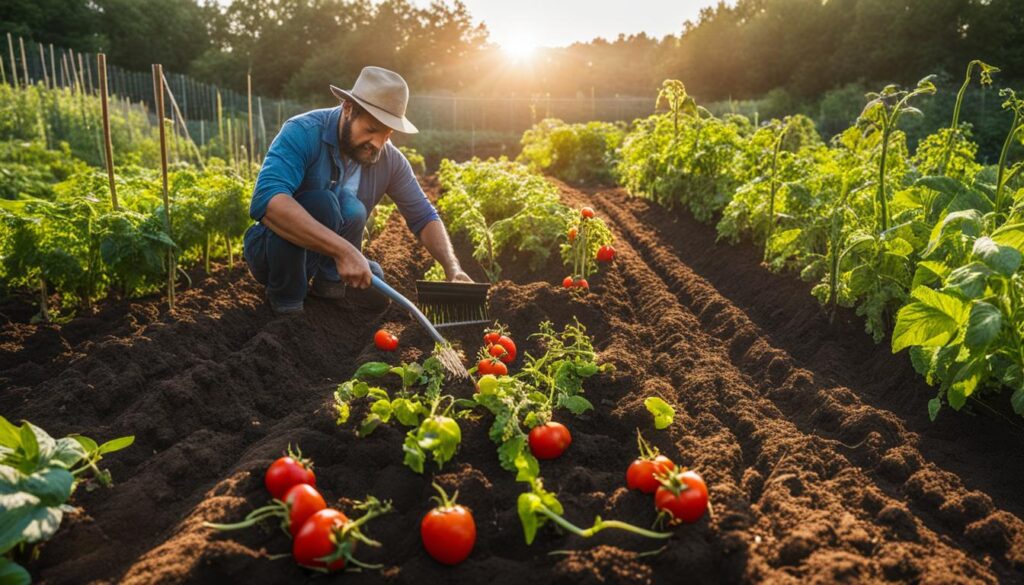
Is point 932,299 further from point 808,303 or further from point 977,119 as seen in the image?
point 977,119

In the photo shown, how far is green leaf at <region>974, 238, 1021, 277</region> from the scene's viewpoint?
281cm

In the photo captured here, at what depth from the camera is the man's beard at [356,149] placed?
4789mm

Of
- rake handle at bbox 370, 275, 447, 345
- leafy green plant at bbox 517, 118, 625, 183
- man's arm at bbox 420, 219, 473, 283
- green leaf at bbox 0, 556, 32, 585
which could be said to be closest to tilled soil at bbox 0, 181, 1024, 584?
green leaf at bbox 0, 556, 32, 585

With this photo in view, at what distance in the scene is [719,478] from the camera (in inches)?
117

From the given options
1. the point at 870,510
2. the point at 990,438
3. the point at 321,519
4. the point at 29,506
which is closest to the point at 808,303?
the point at 990,438

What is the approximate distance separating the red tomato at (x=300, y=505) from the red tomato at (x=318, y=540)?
0.31ft

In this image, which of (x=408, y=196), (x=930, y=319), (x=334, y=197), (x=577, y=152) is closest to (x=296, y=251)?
(x=334, y=197)

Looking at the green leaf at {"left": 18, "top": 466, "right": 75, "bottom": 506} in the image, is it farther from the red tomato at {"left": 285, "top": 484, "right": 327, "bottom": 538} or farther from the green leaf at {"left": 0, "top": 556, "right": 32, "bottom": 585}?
the red tomato at {"left": 285, "top": 484, "right": 327, "bottom": 538}

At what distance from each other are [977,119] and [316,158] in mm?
20442

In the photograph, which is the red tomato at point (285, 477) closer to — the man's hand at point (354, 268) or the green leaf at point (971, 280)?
the man's hand at point (354, 268)

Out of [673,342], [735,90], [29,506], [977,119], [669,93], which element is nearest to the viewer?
[29,506]

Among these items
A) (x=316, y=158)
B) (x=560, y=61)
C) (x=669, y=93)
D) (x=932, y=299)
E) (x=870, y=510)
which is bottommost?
(x=870, y=510)

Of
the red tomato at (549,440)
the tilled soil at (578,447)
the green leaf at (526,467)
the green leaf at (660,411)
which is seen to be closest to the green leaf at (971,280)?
the tilled soil at (578,447)

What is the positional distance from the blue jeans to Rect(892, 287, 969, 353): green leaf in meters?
3.17
